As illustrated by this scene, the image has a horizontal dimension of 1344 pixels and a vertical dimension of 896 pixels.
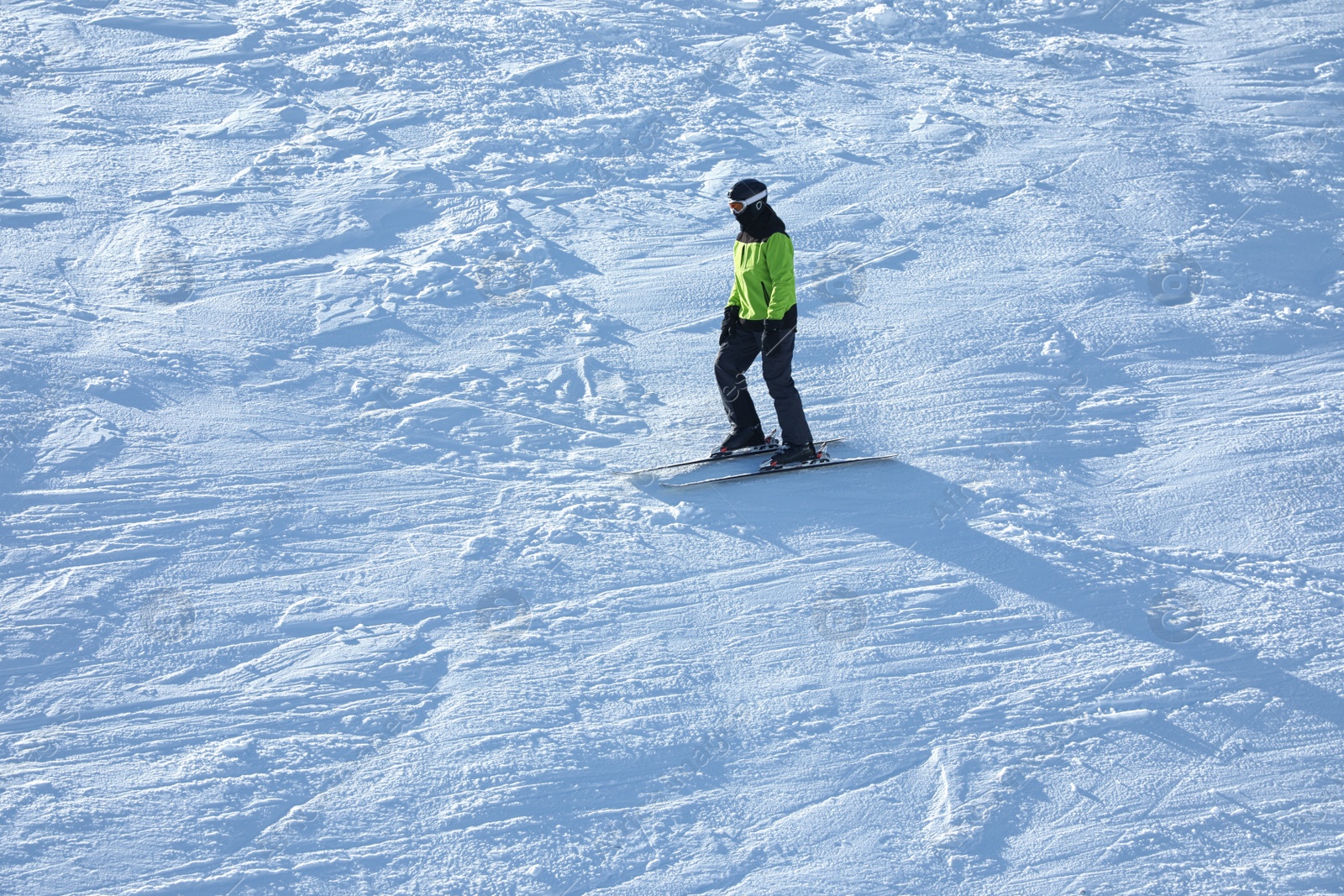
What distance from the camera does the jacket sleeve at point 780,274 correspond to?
495 cm

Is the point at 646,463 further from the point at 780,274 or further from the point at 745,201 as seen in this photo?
the point at 745,201

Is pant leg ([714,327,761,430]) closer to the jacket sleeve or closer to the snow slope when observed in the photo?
the jacket sleeve

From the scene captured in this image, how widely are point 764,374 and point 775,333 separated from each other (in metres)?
0.26

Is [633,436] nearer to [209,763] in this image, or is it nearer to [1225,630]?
[209,763]

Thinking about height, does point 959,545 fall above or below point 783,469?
below

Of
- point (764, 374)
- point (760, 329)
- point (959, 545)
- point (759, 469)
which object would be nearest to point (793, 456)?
point (759, 469)

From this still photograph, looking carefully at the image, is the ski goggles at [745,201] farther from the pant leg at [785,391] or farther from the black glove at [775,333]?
the pant leg at [785,391]

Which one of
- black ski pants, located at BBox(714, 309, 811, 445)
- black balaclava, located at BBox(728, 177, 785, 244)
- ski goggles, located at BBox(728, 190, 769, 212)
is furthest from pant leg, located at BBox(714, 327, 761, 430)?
ski goggles, located at BBox(728, 190, 769, 212)

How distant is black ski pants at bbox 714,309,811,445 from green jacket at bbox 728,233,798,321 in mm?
114

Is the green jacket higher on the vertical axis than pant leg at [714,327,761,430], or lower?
higher

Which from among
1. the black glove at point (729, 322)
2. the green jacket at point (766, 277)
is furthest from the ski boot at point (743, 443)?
the green jacket at point (766, 277)

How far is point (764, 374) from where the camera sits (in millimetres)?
5324

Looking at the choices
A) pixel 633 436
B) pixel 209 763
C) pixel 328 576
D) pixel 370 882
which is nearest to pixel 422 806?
pixel 370 882

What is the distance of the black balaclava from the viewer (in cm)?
486
